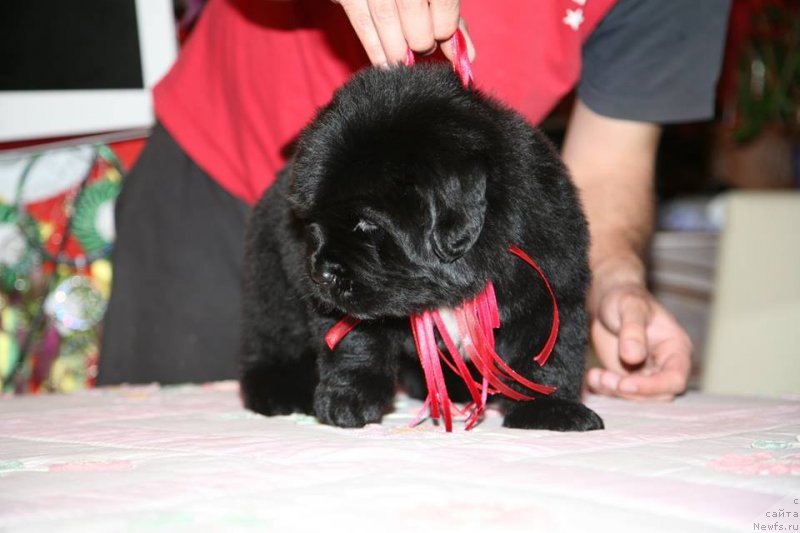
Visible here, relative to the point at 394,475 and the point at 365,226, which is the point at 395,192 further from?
the point at 394,475

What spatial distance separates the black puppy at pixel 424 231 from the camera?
1.04 m

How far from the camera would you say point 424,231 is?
3.46ft

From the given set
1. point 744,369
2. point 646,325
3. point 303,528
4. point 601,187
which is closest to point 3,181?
point 601,187

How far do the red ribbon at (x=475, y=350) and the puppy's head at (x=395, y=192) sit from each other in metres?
0.04

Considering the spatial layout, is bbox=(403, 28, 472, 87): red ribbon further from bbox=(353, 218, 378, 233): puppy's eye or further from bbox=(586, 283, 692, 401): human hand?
bbox=(586, 283, 692, 401): human hand


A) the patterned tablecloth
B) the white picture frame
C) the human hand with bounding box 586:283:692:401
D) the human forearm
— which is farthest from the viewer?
the white picture frame

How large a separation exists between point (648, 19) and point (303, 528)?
1.38m

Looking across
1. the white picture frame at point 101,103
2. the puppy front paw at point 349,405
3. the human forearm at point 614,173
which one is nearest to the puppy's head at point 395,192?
the puppy front paw at point 349,405

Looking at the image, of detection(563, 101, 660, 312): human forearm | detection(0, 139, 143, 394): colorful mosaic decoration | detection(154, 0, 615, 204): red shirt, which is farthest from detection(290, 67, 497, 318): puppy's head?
detection(0, 139, 143, 394): colorful mosaic decoration

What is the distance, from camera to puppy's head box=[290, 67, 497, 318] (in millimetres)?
1040

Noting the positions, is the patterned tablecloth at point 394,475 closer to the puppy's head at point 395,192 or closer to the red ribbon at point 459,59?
the puppy's head at point 395,192

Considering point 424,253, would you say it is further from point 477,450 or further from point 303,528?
point 303,528

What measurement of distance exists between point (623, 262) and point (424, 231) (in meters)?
0.74

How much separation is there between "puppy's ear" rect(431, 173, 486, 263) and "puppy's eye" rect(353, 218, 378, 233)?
8 centimetres
